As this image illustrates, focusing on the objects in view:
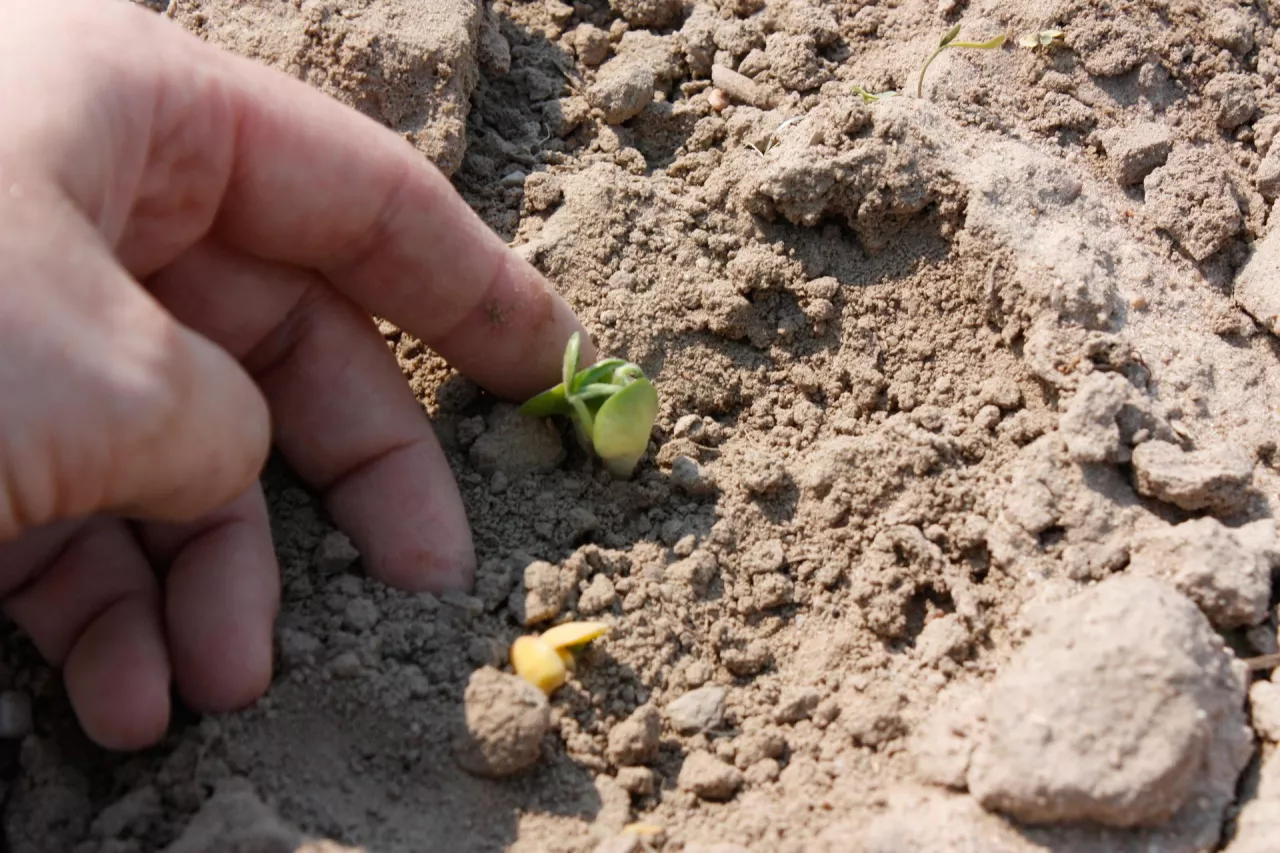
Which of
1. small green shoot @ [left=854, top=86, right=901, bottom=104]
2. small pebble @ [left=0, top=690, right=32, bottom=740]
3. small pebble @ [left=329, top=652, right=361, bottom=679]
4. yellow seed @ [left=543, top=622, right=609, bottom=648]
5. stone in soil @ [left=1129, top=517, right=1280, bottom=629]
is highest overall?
small green shoot @ [left=854, top=86, right=901, bottom=104]

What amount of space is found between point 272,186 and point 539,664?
0.80 m

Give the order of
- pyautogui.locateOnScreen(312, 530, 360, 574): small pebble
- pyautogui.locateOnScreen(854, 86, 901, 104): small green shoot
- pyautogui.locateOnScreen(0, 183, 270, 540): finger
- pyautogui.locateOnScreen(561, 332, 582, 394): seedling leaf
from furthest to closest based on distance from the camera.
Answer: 1. pyautogui.locateOnScreen(854, 86, 901, 104): small green shoot
2. pyautogui.locateOnScreen(561, 332, 582, 394): seedling leaf
3. pyautogui.locateOnScreen(312, 530, 360, 574): small pebble
4. pyautogui.locateOnScreen(0, 183, 270, 540): finger

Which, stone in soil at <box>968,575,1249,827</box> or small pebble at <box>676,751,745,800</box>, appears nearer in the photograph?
stone in soil at <box>968,575,1249,827</box>

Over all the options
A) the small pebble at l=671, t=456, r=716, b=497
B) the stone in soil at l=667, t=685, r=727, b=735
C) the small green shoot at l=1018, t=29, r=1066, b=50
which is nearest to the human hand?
the small pebble at l=671, t=456, r=716, b=497

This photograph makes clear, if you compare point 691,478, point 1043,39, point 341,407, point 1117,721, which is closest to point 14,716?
point 341,407

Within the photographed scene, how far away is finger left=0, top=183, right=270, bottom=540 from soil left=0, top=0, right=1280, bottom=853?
44 cm

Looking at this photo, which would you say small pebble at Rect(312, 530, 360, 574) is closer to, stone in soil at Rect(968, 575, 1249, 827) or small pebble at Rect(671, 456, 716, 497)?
small pebble at Rect(671, 456, 716, 497)

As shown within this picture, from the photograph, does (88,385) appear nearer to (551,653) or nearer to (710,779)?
(551,653)

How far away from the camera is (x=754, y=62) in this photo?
2.33 metres

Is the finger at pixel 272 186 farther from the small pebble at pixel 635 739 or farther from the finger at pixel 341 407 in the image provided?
the small pebble at pixel 635 739

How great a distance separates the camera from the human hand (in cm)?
114

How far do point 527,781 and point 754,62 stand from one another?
5.04 ft

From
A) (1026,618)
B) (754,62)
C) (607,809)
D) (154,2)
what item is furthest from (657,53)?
(607,809)

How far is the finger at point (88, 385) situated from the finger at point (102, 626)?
12.7 inches
